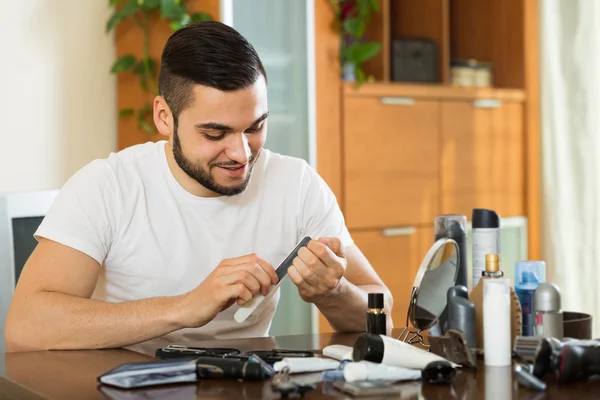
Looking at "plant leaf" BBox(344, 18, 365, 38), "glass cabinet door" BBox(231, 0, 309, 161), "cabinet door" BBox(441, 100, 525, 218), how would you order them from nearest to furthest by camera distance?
1. "glass cabinet door" BBox(231, 0, 309, 161)
2. "plant leaf" BBox(344, 18, 365, 38)
3. "cabinet door" BBox(441, 100, 525, 218)

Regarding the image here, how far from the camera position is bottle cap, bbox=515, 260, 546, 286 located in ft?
5.09

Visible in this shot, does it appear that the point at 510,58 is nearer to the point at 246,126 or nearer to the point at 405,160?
the point at 405,160

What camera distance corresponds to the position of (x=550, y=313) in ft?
4.76

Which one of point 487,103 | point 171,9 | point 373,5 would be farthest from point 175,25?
point 487,103

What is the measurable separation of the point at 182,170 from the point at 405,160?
6.21 ft

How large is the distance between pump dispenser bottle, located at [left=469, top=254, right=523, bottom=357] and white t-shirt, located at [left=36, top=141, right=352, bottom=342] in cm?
73

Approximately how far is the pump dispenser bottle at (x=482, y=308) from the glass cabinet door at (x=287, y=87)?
6.75 feet

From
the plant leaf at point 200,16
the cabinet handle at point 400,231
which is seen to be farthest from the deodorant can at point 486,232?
the cabinet handle at point 400,231

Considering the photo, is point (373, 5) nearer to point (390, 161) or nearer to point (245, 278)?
point (390, 161)

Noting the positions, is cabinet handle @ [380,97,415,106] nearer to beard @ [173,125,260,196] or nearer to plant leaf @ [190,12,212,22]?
plant leaf @ [190,12,212,22]

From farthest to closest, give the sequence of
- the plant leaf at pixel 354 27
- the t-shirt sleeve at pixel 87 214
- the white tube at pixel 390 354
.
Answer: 1. the plant leaf at pixel 354 27
2. the t-shirt sleeve at pixel 87 214
3. the white tube at pixel 390 354

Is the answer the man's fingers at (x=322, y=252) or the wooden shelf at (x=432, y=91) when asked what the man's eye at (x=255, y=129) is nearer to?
the man's fingers at (x=322, y=252)

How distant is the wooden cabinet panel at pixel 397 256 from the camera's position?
362 cm

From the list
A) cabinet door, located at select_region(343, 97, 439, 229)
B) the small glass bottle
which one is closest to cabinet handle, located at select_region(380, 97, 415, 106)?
cabinet door, located at select_region(343, 97, 439, 229)
